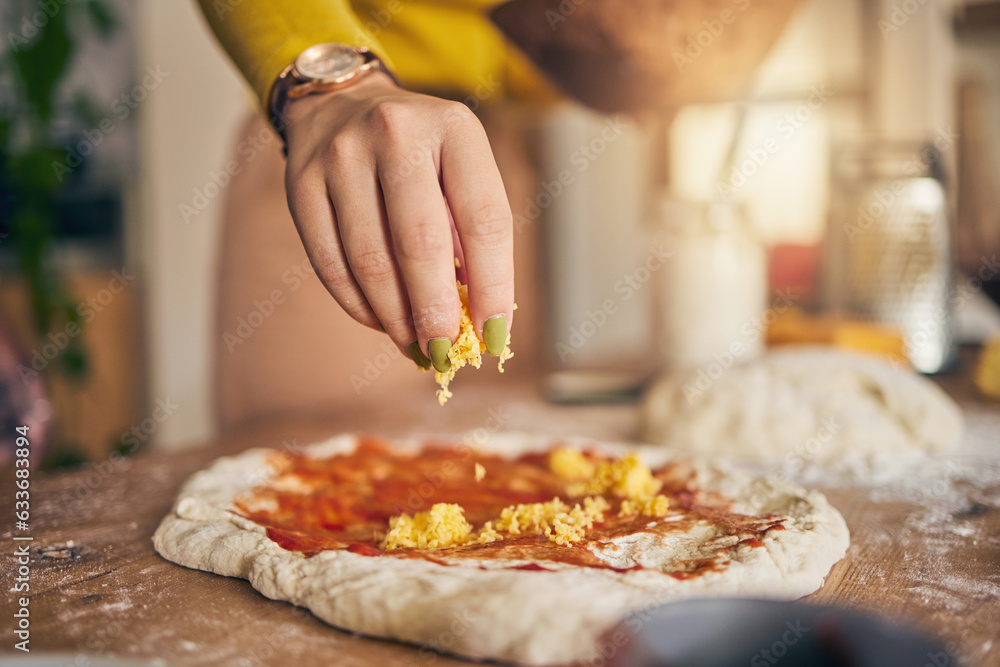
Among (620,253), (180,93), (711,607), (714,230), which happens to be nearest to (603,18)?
(714,230)

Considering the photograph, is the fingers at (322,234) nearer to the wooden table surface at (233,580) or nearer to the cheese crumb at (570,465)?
the wooden table surface at (233,580)

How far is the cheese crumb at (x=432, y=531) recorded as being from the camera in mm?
684

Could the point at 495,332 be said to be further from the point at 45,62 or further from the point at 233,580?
the point at 45,62

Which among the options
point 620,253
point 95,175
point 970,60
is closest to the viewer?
point 95,175

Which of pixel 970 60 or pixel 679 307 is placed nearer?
pixel 679 307

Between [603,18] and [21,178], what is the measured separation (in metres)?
1.73

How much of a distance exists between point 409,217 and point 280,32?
360 millimetres

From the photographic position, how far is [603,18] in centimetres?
101

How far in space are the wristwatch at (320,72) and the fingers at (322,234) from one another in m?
0.11

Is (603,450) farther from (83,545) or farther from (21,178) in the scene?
(21,178)

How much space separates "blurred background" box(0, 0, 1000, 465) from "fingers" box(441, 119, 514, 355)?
1.73 ft

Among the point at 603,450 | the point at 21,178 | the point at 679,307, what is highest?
the point at 21,178

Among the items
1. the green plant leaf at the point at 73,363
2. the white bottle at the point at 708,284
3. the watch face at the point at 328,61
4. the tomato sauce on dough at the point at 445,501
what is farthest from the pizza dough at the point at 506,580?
the green plant leaf at the point at 73,363

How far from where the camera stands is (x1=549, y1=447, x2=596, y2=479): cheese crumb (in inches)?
37.4
